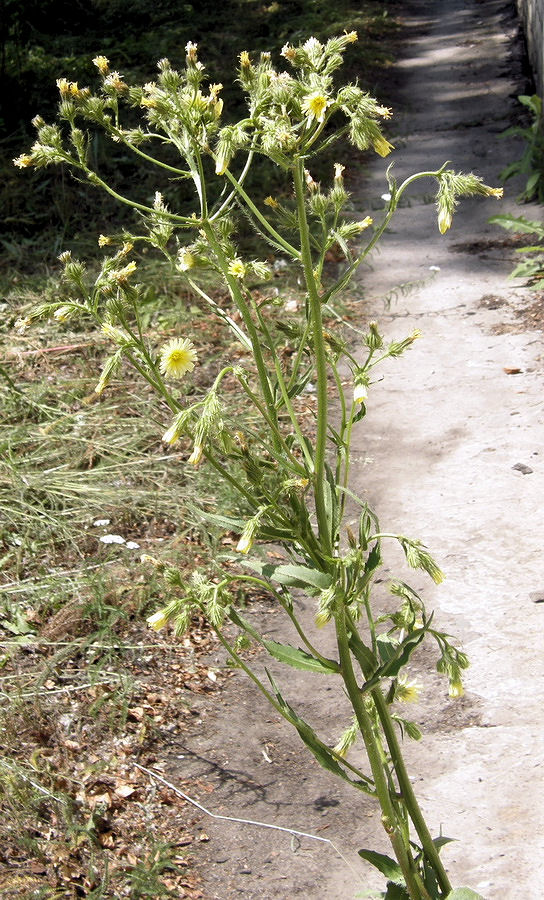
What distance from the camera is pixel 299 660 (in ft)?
5.15

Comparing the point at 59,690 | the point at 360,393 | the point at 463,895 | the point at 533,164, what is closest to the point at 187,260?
the point at 360,393

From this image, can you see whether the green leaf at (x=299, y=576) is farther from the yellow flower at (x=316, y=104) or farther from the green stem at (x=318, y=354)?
the yellow flower at (x=316, y=104)

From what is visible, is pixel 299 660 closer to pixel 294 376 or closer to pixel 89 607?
pixel 294 376

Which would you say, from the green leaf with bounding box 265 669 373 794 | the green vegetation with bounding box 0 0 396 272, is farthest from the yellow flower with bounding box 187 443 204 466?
the green vegetation with bounding box 0 0 396 272

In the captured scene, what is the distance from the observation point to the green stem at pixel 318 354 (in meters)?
1.37

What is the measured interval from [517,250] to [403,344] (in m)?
3.61

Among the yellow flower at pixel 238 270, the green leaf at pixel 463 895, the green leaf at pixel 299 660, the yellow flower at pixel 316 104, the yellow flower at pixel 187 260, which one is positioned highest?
the yellow flower at pixel 316 104

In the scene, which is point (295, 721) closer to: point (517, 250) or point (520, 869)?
point (520, 869)

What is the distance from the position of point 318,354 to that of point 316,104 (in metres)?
0.34

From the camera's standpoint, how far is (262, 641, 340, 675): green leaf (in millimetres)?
1550

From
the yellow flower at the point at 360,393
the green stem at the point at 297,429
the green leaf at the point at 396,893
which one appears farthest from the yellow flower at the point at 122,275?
the green leaf at the point at 396,893

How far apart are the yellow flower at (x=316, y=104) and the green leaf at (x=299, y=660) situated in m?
0.77

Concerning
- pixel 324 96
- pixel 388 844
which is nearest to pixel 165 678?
pixel 388 844

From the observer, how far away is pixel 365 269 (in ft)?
18.2
